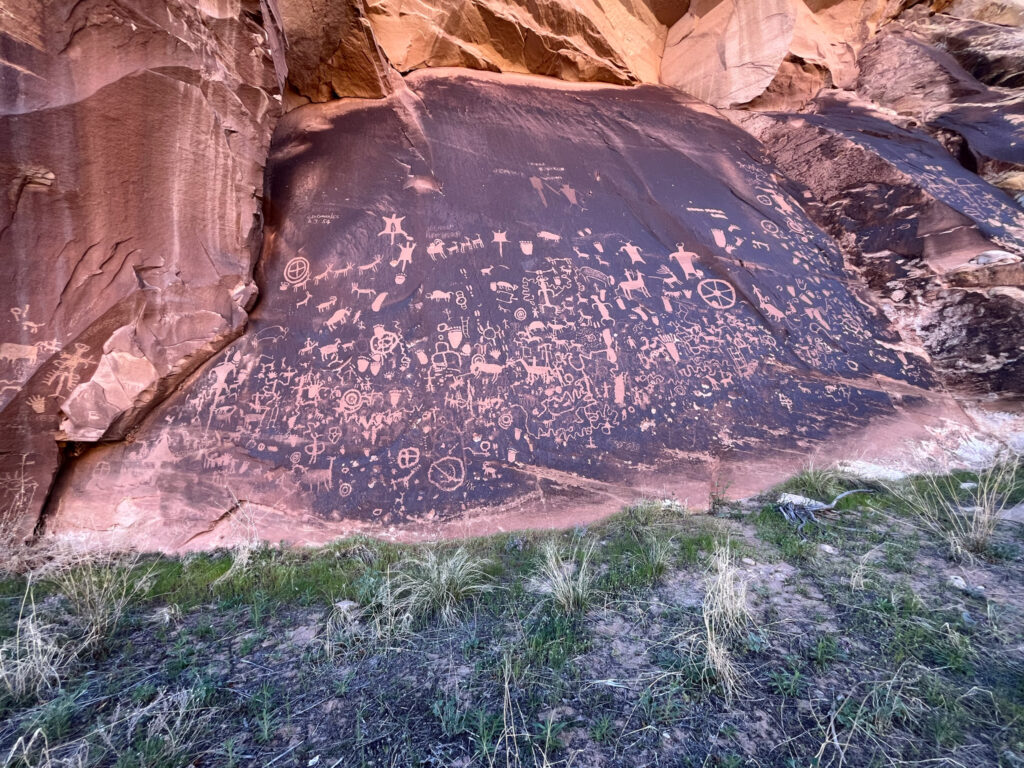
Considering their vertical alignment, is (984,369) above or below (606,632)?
above

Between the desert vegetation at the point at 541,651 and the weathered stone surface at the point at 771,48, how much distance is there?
26.3ft

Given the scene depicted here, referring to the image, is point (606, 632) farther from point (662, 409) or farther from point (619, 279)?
point (619, 279)

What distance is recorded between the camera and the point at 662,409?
4699 millimetres

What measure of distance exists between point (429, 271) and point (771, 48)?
801 cm

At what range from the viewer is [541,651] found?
235cm

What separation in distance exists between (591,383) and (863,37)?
31.5ft

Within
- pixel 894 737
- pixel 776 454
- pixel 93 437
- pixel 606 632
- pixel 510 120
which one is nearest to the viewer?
pixel 894 737

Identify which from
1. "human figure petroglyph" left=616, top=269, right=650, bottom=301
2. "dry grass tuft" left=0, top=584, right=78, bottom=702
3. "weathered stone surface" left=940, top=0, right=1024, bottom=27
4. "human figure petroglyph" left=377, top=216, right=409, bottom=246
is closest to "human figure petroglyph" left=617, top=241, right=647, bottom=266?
"human figure petroglyph" left=616, top=269, right=650, bottom=301

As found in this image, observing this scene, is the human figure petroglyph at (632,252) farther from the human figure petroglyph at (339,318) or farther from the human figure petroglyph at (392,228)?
the human figure petroglyph at (339,318)

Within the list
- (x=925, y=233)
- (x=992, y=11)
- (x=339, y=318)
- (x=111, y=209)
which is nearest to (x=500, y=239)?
(x=339, y=318)

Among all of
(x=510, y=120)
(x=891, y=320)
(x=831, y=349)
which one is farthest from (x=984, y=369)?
(x=510, y=120)

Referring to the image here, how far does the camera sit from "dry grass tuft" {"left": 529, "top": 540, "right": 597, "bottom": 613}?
2.73 metres

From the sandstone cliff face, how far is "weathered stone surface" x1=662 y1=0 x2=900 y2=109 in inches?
49.2

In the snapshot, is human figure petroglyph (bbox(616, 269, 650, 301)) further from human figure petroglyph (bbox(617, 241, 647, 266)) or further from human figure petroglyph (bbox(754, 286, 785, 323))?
human figure petroglyph (bbox(754, 286, 785, 323))
